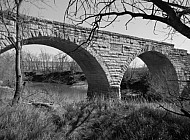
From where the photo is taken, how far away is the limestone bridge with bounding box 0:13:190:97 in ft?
20.1

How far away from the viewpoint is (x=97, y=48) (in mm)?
8320

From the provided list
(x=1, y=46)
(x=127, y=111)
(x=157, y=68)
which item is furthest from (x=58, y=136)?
(x=157, y=68)

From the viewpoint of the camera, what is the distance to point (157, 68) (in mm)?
14000

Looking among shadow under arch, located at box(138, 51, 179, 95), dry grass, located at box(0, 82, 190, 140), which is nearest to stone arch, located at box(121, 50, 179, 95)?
shadow under arch, located at box(138, 51, 179, 95)

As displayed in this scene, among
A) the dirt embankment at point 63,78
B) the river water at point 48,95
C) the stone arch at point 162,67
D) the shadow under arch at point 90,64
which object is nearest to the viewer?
the river water at point 48,95

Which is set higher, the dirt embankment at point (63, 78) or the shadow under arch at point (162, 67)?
the shadow under arch at point (162, 67)

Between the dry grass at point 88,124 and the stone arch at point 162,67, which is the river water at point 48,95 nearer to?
the dry grass at point 88,124

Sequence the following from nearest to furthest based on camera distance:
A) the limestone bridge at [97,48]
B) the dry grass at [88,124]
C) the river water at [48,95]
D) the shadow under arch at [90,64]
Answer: the dry grass at [88,124] < the limestone bridge at [97,48] < the river water at [48,95] < the shadow under arch at [90,64]

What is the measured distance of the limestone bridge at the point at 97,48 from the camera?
6117 mm

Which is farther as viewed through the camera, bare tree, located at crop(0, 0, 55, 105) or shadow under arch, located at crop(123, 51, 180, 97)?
shadow under arch, located at crop(123, 51, 180, 97)

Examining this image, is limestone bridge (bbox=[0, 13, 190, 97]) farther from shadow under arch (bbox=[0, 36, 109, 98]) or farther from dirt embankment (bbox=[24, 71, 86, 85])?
dirt embankment (bbox=[24, 71, 86, 85])

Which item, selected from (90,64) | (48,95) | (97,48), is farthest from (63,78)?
(48,95)

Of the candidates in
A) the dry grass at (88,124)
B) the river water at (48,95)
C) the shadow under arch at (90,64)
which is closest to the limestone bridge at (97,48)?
the shadow under arch at (90,64)

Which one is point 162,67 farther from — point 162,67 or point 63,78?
point 63,78
